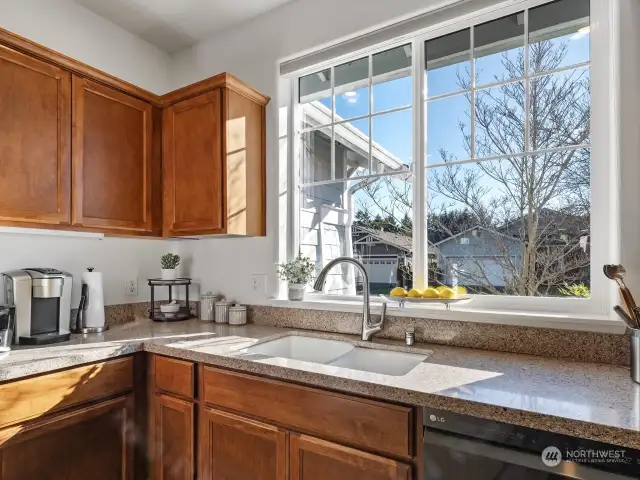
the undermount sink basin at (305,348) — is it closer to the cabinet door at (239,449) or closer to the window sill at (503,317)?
the window sill at (503,317)

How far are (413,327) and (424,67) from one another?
1.24 m

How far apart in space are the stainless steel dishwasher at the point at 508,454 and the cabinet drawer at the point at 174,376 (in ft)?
3.33

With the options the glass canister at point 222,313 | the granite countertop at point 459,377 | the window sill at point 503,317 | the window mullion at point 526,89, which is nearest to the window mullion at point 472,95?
the window mullion at point 526,89

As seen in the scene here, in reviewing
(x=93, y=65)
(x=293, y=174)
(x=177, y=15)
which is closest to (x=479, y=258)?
(x=293, y=174)

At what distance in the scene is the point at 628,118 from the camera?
142 centimetres

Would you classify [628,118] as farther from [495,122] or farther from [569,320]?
[569,320]

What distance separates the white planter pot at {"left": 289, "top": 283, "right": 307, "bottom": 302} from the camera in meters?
2.13

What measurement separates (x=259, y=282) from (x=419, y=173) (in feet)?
3.54

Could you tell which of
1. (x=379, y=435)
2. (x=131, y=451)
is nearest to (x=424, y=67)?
(x=379, y=435)

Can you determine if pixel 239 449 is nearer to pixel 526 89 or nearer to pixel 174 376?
pixel 174 376

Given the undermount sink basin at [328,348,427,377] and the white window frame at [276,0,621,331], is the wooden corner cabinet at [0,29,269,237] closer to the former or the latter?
the undermount sink basin at [328,348,427,377]

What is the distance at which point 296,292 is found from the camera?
6.99 ft

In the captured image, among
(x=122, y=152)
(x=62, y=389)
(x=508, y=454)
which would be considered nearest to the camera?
(x=508, y=454)

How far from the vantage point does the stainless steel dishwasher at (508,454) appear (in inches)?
36.6
